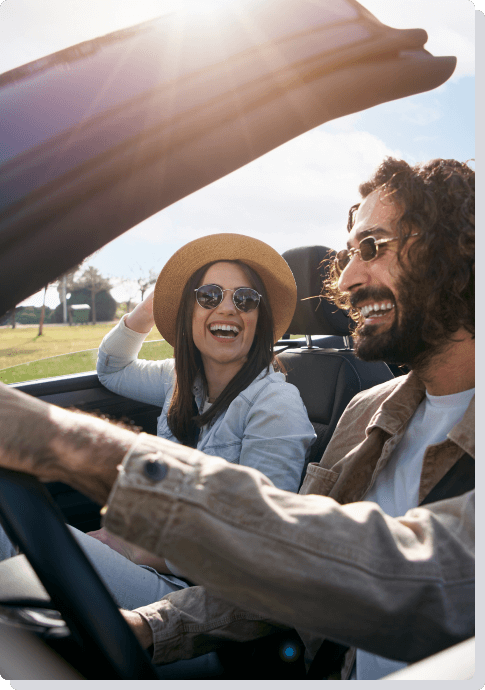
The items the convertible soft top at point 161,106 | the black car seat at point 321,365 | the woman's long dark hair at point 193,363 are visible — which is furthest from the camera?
the black car seat at point 321,365

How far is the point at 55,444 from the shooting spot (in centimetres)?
A: 60

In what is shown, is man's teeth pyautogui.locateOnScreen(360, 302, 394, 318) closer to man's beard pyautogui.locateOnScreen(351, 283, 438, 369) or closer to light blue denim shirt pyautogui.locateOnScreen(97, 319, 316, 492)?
man's beard pyautogui.locateOnScreen(351, 283, 438, 369)

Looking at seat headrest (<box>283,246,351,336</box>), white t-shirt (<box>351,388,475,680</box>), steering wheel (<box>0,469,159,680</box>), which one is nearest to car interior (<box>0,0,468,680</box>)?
steering wheel (<box>0,469,159,680</box>)

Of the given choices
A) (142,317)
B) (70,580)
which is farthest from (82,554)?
(142,317)

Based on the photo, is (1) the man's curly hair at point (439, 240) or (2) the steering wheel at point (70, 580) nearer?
(2) the steering wheel at point (70, 580)

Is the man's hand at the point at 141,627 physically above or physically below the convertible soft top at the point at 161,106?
below

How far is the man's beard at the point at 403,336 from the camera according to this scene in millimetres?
1147

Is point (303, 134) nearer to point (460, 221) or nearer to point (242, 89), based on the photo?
point (242, 89)

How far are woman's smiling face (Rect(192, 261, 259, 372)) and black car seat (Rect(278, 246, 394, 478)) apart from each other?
19.1 inches

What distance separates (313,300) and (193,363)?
0.75 m

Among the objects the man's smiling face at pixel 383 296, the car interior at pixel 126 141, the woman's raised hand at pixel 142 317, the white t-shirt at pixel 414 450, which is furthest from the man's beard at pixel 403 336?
the woman's raised hand at pixel 142 317

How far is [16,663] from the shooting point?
2.14ft

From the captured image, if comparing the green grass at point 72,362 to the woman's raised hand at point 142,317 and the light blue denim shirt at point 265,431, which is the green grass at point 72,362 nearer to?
the woman's raised hand at point 142,317

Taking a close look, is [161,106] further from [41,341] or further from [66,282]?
[41,341]
